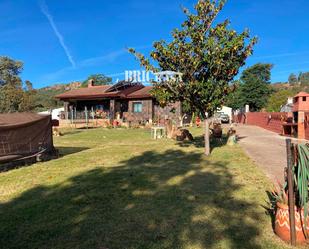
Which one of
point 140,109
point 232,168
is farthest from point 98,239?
point 140,109

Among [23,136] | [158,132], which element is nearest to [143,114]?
[158,132]

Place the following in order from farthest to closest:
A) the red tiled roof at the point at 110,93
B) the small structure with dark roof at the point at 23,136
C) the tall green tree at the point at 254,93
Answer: the tall green tree at the point at 254,93 < the red tiled roof at the point at 110,93 < the small structure with dark roof at the point at 23,136

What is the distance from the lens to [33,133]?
34.7 ft

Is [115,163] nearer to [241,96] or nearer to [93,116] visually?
[93,116]

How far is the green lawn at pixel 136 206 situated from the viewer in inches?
163

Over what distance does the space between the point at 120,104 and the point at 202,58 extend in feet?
87.8

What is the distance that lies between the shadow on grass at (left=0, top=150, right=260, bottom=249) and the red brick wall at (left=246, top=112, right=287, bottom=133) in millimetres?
15838

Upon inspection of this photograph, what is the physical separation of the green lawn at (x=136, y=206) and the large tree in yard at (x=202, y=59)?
100 inches

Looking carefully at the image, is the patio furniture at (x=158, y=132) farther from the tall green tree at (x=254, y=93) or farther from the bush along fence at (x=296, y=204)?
the tall green tree at (x=254, y=93)

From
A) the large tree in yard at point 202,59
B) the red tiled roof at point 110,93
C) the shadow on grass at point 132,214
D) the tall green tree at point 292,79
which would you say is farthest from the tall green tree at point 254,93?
the tall green tree at point 292,79

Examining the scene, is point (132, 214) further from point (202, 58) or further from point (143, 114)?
point (143, 114)

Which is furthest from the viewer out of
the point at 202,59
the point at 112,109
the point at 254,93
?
the point at 254,93

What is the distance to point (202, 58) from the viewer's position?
10.0 meters

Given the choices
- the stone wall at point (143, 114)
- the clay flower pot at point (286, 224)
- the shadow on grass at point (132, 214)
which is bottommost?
the shadow on grass at point (132, 214)
